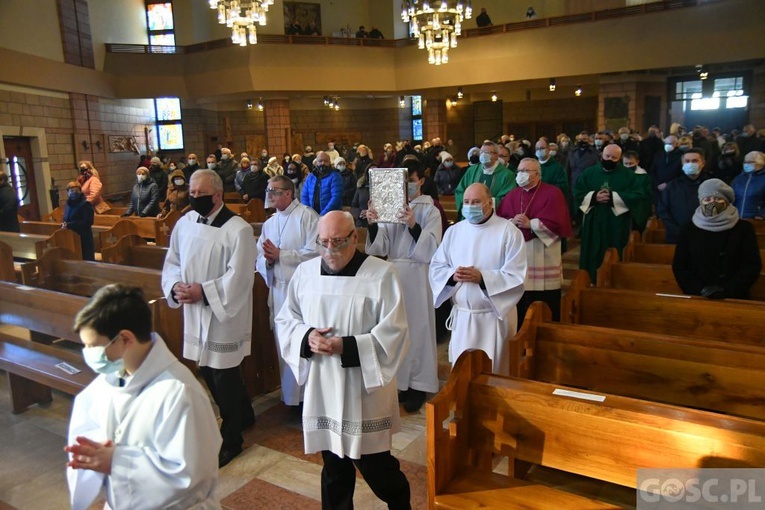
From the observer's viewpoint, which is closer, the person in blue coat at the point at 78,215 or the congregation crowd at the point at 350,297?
the congregation crowd at the point at 350,297

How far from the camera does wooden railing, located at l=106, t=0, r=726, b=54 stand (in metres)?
14.6

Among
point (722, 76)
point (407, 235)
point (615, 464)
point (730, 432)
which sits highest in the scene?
point (722, 76)

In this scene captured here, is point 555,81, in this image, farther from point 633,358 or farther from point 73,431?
point 73,431

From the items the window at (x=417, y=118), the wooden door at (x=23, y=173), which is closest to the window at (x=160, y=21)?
the wooden door at (x=23, y=173)

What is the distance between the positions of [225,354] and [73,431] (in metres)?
Result: 1.70

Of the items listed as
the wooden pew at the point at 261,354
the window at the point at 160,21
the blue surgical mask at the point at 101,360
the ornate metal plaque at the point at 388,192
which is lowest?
the wooden pew at the point at 261,354

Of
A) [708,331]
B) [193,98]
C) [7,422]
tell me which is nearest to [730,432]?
→ [708,331]

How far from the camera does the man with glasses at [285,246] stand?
13.9ft

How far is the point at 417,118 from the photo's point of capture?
24.2 meters

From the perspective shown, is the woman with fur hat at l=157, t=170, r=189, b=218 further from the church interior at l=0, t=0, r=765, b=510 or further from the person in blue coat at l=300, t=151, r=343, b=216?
the person in blue coat at l=300, t=151, r=343, b=216

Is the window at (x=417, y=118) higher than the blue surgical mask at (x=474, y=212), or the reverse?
the window at (x=417, y=118)

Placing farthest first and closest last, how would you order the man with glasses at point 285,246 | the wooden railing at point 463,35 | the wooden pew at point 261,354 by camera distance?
the wooden railing at point 463,35 < the wooden pew at point 261,354 < the man with glasses at point 285,246

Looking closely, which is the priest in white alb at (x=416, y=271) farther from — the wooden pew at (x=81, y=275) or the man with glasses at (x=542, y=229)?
the wooden pew at (x=81, y=275)

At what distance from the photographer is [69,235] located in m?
7.28
